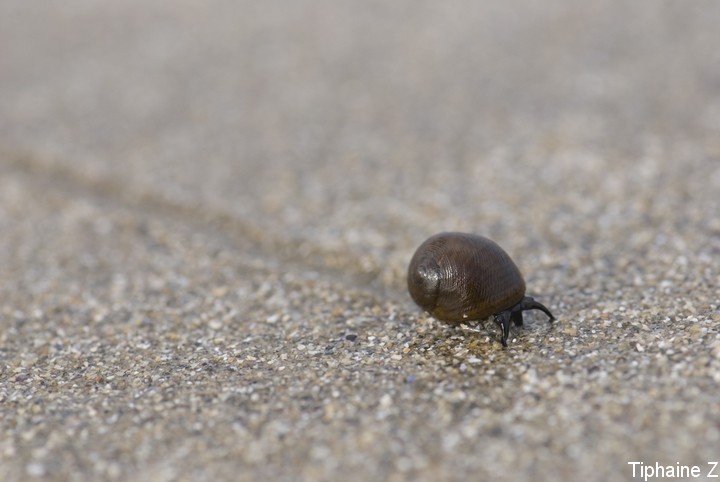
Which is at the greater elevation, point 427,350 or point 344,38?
point 344,38

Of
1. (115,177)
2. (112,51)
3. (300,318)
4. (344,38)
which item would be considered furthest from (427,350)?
(112,51)

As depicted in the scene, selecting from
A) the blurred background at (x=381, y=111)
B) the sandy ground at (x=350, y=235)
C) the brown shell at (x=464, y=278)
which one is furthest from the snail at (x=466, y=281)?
the blurred background at (x=381, y=111)

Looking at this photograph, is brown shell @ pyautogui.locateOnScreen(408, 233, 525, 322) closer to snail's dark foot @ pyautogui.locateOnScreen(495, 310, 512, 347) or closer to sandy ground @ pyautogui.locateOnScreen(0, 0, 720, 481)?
snail's dark foot @ pyautogui.locateOnScreen(495, 310, 512, 347)

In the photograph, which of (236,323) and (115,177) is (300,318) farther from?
(115,177)

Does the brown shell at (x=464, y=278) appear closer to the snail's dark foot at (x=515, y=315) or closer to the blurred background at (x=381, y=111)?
the snail's dark foot at (x=515, y=315)

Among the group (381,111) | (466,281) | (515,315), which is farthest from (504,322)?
(381,111)

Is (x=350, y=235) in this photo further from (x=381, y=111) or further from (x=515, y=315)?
(x=381, y=111)
